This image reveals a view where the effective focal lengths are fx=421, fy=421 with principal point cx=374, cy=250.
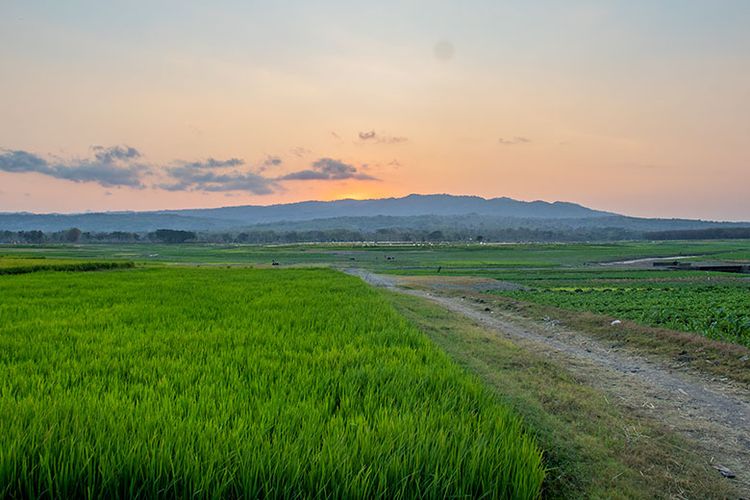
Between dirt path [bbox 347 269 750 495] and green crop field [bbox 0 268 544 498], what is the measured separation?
15.4ft

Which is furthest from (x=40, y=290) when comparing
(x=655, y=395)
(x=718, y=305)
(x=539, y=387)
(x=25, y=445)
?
(x=718, y=305)

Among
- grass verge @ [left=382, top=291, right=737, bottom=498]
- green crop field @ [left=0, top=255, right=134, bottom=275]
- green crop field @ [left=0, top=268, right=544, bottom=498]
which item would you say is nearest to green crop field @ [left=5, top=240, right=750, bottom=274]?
green crop field @ [left=0, top=255, right=134, bottom=275]

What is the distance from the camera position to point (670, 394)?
1009 cm

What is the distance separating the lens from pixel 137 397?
5023 millimetres

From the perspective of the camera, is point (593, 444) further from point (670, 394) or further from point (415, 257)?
point (415, 257)

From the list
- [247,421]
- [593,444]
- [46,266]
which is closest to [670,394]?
[593,444]

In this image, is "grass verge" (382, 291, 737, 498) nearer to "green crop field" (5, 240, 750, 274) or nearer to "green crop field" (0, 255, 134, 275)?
"green crop field" (0, 255, 134, 275)

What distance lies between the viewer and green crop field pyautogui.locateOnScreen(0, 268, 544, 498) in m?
Answer: 3.11

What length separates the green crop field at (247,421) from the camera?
3.11 metres

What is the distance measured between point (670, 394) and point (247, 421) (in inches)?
409

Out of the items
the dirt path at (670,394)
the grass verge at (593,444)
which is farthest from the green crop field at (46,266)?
the grass verge at (593,444)

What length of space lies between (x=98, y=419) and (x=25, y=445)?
2.33ft

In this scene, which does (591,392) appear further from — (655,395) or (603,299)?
(603,299)

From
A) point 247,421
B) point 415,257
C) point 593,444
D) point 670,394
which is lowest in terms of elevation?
point 415,257
